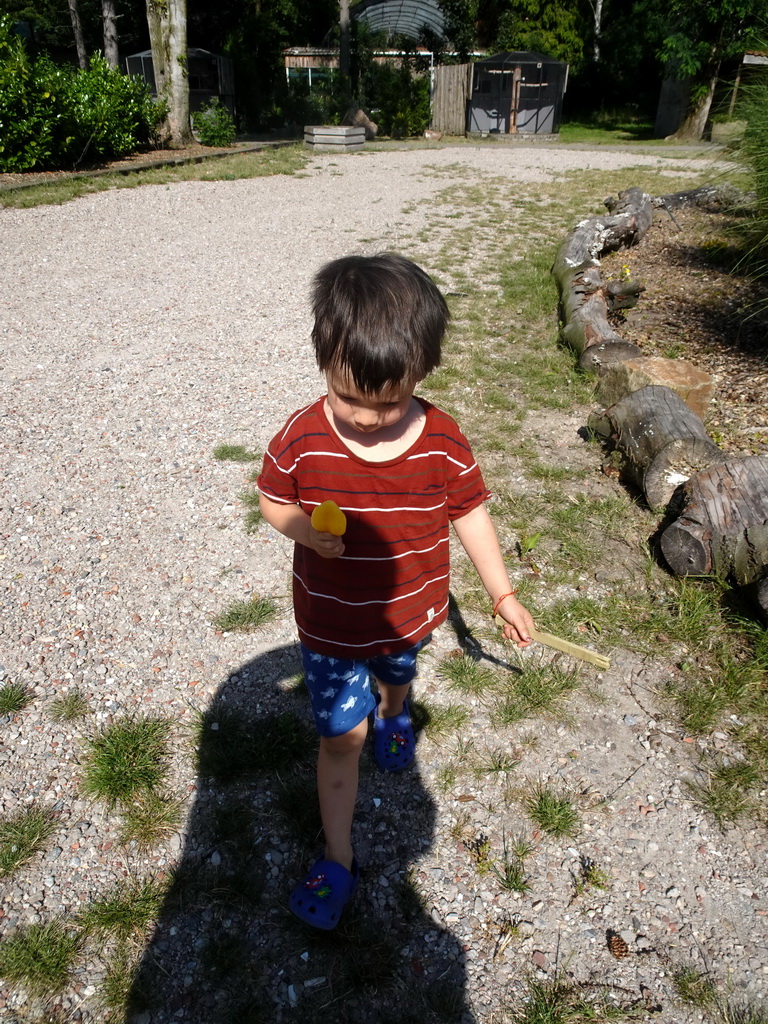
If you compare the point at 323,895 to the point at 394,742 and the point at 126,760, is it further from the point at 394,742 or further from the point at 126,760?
the point at 126,760

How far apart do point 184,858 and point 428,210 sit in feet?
35.7

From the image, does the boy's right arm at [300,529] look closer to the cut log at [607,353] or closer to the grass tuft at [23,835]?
the grass tuft at [23,835]

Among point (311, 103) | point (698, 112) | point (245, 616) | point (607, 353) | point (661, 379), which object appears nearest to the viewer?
point (245, 616)

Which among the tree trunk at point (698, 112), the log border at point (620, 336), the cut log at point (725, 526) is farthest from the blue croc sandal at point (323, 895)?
the tree trunk at point (698, 112)

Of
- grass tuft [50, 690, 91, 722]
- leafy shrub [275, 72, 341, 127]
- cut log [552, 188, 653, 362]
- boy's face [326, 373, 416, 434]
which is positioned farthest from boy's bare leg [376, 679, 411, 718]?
leafy shrub [275, 72, 341, 127]

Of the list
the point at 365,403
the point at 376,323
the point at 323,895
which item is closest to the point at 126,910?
the point at 323,895

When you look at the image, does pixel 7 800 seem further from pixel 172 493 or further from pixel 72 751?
pixel 172 493

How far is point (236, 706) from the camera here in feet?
8.13

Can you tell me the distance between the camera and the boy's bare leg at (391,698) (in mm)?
2146

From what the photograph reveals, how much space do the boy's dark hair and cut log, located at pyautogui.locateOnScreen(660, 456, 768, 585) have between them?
1.95m

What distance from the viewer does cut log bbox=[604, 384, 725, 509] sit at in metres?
3.43

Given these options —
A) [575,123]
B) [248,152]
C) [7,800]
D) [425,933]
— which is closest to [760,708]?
[425,933]

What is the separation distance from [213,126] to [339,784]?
60.4 feet

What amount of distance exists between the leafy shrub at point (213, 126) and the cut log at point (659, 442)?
16.2 m
